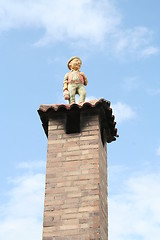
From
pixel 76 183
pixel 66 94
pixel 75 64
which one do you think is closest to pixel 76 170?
pixel 76 183

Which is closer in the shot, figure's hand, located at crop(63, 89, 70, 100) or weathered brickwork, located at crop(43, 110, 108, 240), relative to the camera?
weathered brickwork, located at crop(43, 110, 108, 240)

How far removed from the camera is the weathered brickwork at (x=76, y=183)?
11.8 metres

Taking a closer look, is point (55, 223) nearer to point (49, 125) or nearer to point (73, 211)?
point (73, 211)

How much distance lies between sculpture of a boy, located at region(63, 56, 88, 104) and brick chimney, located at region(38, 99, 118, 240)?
0.87 m

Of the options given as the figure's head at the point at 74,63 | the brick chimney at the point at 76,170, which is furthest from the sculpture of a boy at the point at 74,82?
the brick chimney at the point at 76,170

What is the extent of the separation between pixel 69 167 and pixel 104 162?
1310mm

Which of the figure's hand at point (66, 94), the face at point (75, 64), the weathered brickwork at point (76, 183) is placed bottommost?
the weathered brickwork at point (76, 183)

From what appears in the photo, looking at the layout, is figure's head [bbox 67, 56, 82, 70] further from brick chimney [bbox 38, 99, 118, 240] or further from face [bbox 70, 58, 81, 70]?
brick chimney [bbox 38, 99, 118, 240]

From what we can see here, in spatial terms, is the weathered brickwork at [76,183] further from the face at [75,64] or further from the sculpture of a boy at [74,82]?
the face at [75,64]

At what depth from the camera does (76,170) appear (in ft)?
41.5

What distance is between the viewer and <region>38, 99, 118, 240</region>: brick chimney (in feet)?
38.8

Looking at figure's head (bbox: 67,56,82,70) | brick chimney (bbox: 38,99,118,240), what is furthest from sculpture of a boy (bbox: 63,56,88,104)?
brick chimney (bbox: 38,99,118,240)

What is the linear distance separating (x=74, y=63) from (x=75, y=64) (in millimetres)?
47

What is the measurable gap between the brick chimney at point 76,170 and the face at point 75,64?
199 centimetres
